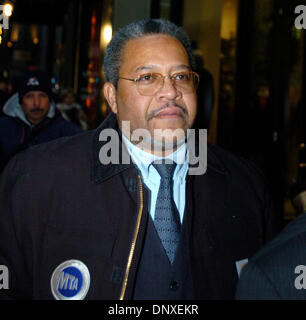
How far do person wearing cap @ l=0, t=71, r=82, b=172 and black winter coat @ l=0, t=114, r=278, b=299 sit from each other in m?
2.33

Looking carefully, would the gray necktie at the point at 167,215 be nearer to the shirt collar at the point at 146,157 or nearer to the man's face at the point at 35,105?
the shirt collar at the point at 146,157

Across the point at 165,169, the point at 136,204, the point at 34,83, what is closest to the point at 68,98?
the point at 34,83

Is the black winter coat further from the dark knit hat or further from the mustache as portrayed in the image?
the dark knit hat

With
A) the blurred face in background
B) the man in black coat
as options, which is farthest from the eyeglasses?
the blurred face in background

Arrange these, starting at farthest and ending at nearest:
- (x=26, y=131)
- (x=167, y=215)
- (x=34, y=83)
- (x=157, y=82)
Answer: (x=34, y=83), (x=26, y=131), (x=157, y=82), (x=167, y=215)

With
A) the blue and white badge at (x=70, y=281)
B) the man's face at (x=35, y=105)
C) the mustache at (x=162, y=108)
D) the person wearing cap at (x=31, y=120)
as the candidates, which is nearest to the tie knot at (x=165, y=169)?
the mustache at (x=162, y=108)

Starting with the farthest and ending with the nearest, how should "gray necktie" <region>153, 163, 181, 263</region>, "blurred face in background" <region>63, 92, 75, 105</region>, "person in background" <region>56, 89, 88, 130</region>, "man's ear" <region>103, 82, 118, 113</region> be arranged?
1. "blurred face in background" <region>63, 92, 75, 105</region>
2. "person in background" <region>56, 89, 88, 130</region>
3. "man's ear" <region>103, 82, 118, 113</region>
4. "gray necktie" <region>153, 163, 181, 263</region>

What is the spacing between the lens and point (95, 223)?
1821 mm

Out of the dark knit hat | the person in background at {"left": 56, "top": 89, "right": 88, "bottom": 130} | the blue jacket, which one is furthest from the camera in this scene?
the person in background at {"left": 56, "top": 89, "right": 88, "bottom": 130}

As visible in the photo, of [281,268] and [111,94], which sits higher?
[111,94]

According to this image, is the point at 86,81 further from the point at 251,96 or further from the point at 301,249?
the point at 301,249

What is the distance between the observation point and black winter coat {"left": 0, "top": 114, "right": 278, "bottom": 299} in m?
1.77

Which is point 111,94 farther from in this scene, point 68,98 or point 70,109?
point 68,98

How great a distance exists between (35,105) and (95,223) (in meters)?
2.97
